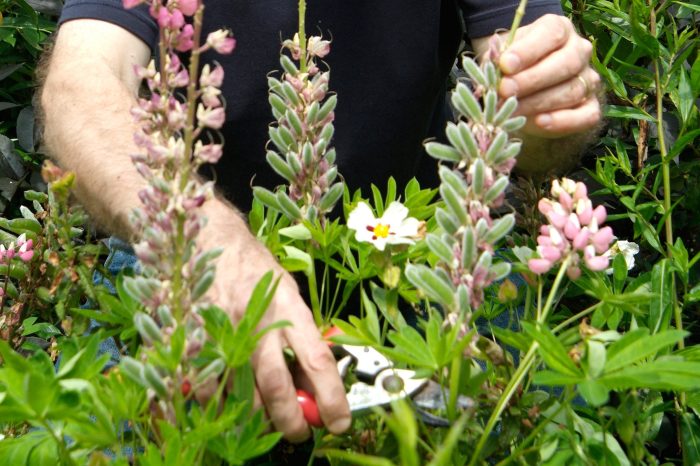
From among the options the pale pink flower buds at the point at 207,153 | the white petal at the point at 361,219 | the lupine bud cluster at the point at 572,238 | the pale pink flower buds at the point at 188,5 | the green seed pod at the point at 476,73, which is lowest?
the white petal at the point at 361,219

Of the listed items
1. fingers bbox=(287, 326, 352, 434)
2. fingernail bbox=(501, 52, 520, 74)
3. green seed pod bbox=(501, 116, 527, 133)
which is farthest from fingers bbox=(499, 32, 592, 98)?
fingers bbox=(287, 326, 352, 434)

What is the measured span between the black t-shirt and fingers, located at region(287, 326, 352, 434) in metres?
1.13

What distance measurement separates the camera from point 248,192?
190 centimetres

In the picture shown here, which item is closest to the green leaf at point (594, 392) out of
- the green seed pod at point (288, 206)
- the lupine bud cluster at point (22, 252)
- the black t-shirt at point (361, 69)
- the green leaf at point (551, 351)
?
the green leaf at point (551, 351)

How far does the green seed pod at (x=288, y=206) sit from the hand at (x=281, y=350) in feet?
0.15

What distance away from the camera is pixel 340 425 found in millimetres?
735

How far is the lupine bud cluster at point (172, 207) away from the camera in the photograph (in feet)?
1.96

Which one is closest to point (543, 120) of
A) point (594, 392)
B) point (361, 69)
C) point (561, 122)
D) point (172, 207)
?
point (561, 122)

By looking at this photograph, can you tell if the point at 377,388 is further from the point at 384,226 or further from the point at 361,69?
the point at 361,69

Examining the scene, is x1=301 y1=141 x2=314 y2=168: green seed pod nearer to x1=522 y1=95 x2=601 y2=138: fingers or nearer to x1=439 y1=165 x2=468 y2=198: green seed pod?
x1=439 y1=165 x2=468 y2=198: green seed pod

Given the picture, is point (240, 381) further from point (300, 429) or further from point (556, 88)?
point (556, 88)

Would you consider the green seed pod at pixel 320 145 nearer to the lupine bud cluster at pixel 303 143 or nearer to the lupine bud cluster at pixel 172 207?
the lupine bud cluster at pixel 303 143

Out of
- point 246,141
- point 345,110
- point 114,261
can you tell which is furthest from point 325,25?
point 114,261

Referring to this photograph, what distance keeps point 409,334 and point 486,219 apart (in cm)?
11
